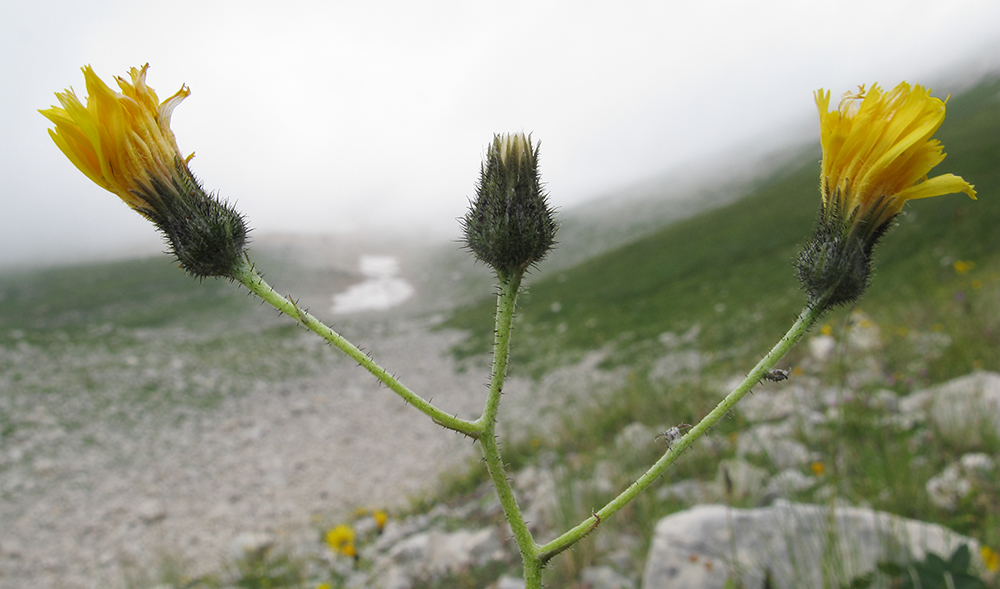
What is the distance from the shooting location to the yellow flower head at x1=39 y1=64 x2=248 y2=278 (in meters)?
1.66

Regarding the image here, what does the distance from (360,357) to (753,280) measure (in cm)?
2968

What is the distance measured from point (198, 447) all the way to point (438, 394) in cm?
962

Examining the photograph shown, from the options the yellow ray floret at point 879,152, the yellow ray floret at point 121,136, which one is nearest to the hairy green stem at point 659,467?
the yellow ray floret at point 879,152

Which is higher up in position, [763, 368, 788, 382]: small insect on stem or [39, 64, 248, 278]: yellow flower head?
[39, 64, 248, 278]: yellow flower head

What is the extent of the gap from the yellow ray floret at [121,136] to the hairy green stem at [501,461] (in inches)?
Result: 51.0

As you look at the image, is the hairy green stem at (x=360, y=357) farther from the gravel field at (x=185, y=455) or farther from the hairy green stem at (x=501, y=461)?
the gravel field at (x=185, y=455)

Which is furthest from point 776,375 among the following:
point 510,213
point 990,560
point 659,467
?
point 990,560

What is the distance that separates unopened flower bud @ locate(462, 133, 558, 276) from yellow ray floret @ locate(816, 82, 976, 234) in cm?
94

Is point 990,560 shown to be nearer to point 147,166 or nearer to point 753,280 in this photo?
point 147,166

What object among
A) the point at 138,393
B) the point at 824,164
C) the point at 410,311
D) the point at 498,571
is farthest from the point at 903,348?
the point at 410,311

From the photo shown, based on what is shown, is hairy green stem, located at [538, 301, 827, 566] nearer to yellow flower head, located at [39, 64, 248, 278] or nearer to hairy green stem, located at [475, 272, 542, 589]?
hairy green stem, located at [475, 272, 542, 589]

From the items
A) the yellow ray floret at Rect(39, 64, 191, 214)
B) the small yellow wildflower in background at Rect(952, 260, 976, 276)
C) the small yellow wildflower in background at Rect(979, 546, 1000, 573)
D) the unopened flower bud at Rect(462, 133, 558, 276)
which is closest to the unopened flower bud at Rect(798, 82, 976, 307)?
the unopened flower bud at Rect(462, 133, 558, 276)

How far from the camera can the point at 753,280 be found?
27.7 m

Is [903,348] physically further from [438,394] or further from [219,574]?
[438,394]
